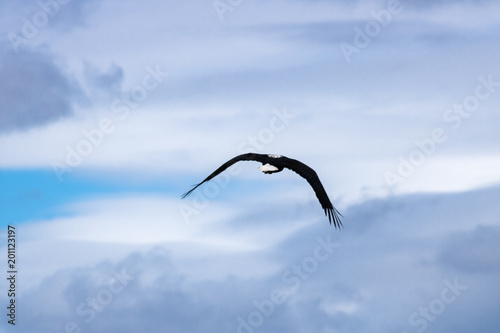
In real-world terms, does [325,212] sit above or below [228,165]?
below

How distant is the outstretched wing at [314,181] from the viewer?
44688 mm

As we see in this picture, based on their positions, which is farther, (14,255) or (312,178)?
(14,255)

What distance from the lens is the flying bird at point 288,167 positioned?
4503cm

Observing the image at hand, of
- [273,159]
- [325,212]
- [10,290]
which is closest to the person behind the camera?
[325,212]

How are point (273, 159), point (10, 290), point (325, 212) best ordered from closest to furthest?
point (325, 212) → point (273, 159) → point (10, 290)

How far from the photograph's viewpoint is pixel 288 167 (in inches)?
1848

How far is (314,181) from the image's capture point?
149 feet

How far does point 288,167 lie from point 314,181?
1.98 metres

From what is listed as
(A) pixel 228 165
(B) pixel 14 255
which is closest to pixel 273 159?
(A) pixel 228 165

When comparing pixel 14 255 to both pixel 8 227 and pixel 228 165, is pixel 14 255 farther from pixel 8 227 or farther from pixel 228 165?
pixel 228 165

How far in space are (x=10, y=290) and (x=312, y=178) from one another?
21.1 m

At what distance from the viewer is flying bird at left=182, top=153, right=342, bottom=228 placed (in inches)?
1773

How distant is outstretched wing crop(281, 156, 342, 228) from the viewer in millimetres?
44688

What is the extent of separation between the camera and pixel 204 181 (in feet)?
155
